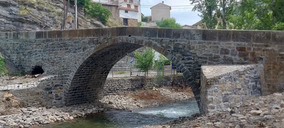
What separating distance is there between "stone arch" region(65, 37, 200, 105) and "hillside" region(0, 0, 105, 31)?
1073 cm

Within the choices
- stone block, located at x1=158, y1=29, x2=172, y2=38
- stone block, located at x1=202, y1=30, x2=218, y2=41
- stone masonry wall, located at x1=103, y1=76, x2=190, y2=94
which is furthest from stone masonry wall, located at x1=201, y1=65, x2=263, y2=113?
stone masonry wall, located at x1=103, y1=76, x2=190, y2=94

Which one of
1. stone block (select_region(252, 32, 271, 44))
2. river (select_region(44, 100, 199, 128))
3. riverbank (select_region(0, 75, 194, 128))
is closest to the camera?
stone block (select_region(252, 32, 271, 44))

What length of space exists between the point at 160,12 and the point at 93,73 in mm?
53070

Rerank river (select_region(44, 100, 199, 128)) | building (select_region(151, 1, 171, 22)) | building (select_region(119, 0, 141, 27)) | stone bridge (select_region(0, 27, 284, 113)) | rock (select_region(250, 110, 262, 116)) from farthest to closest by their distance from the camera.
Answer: building (select_region(151, 1, 171, 22))
building (select_region(119, 0, 141, 27))
river (select_region(44, 100, 199, 128))
stone bridge (select_region(0, 27, 284, 113))
rock (select_region(250, 110, 262, 116))

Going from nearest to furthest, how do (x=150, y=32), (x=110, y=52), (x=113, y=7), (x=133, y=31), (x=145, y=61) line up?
(x=150, y=32)
(x=133, y=31)
(x=110, y=52)
(x=145, y=61)
(x=113, y=7)

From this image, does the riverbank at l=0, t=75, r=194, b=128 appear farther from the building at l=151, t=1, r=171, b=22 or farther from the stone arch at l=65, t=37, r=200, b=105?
the building at l=151, t=1, r=171, b=22

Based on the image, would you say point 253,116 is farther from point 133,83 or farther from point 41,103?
point 133,83

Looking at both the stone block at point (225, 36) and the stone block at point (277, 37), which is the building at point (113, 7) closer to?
the stone block at point (225, 36)

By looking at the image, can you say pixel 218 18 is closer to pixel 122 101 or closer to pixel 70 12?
pixel 122 101

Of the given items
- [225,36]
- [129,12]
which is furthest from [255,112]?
[129,12]

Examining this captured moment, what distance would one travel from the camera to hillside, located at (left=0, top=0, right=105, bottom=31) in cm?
2642

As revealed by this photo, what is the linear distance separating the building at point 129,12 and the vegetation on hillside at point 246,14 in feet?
77.9

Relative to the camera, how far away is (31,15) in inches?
1113

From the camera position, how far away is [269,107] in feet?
25.7
